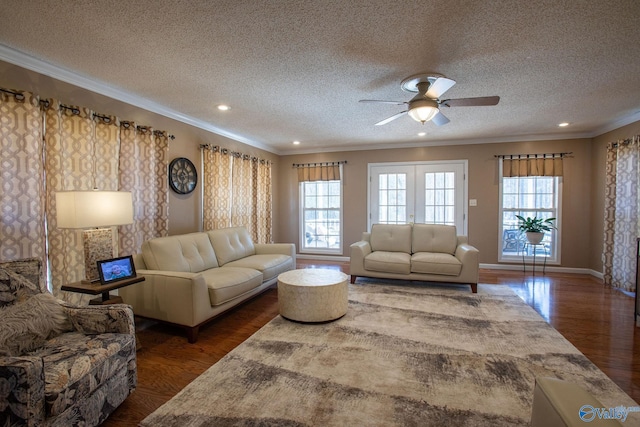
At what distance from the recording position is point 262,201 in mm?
5902

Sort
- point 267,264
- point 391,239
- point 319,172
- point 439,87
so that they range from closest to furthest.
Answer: point 439,87 < point 267,264 < point 391,239 < point 319,172

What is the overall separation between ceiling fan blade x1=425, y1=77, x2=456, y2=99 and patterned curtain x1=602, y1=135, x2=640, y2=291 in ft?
11.7

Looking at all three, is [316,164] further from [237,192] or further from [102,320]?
[102,320]

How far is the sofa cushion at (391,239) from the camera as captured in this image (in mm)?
4699

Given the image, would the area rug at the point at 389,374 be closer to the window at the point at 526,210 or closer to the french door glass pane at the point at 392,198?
the window at the point at 526,210

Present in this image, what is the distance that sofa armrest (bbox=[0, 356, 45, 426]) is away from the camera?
1.26 metres

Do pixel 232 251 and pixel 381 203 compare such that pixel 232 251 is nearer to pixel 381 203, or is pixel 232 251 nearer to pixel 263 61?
pixel 263 61

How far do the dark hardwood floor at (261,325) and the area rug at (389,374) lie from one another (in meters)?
0.13

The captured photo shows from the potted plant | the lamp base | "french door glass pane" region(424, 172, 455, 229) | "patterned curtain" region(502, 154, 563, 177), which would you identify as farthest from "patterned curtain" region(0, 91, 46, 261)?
"patterned curtain" region(502, 154, 563, 177)

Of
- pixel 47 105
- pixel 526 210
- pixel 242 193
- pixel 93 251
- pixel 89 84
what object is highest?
pixel 89 84

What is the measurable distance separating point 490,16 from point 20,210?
3.79 metres

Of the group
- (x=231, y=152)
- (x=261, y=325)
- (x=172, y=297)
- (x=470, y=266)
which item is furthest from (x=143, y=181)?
(x=470, y=266)

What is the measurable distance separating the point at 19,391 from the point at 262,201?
15.6ft

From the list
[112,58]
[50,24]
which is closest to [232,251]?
[112,58]
